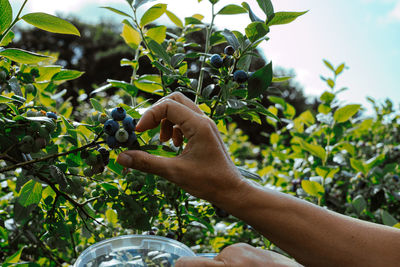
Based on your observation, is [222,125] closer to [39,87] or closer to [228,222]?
[39,87]

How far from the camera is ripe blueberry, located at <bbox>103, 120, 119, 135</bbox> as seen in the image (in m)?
0.89

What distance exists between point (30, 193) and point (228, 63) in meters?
0.76

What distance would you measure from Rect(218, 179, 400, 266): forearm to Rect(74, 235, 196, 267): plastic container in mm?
181

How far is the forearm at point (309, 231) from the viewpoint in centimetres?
91

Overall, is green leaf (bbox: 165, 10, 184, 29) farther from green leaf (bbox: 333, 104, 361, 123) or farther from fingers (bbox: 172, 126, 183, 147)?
green leaf (bbox: 333, 104, 361, 123)

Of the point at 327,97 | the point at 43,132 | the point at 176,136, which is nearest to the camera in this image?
the point at 43,132

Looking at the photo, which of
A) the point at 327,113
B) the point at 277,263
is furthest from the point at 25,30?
the point at 277,263

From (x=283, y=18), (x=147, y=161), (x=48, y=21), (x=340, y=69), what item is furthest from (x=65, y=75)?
(x=340, y=69)

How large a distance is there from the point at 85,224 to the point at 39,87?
60 cm

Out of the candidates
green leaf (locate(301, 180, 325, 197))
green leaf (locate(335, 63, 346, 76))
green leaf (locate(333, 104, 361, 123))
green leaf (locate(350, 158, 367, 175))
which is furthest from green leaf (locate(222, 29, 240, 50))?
green leaf (locate(335, 63, 346, 76))

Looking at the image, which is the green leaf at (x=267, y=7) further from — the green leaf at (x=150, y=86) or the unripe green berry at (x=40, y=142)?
the unripe green berry at (x=40, y=142)

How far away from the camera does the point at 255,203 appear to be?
0.91 m

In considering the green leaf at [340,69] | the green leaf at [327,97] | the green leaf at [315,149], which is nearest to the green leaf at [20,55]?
the green leaf at [315,149]

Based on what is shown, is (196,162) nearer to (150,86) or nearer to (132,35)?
(150,86)
